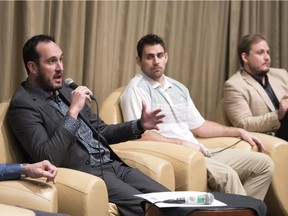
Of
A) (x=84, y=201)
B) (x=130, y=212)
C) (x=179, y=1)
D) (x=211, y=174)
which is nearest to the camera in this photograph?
(x=84, y=201)

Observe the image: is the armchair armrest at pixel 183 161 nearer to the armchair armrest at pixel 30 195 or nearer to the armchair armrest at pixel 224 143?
the armchair armrest at pixel 224 143

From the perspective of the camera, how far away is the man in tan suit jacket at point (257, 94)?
13.7 ft

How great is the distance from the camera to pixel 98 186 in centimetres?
264

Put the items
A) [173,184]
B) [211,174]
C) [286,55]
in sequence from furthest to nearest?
[286,55]
[211,174]
[173,184]

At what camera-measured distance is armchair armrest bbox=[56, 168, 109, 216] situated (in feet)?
8.50

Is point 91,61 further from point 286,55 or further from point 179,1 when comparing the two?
point 286,55

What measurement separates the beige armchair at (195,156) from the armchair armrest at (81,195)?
2.27ft

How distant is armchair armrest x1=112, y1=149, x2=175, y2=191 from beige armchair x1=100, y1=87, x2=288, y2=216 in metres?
0.11

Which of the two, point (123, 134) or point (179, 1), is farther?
point (179, 1)

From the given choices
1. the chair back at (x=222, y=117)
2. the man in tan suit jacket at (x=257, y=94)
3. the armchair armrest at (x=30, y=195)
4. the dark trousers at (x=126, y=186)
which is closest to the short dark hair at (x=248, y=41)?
→ the man in tan suit jacket at (x=257, y=94)

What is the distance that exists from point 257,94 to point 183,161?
1288 millimetres

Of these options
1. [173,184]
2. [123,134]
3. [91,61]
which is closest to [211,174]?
[173,184]

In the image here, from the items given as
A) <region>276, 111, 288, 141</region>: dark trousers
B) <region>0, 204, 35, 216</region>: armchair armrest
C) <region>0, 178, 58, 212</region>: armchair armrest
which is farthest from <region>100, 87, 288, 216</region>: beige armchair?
<region>0, 204, 35, 216</region>: armchair armrest

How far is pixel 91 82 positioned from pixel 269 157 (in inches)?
50.3
